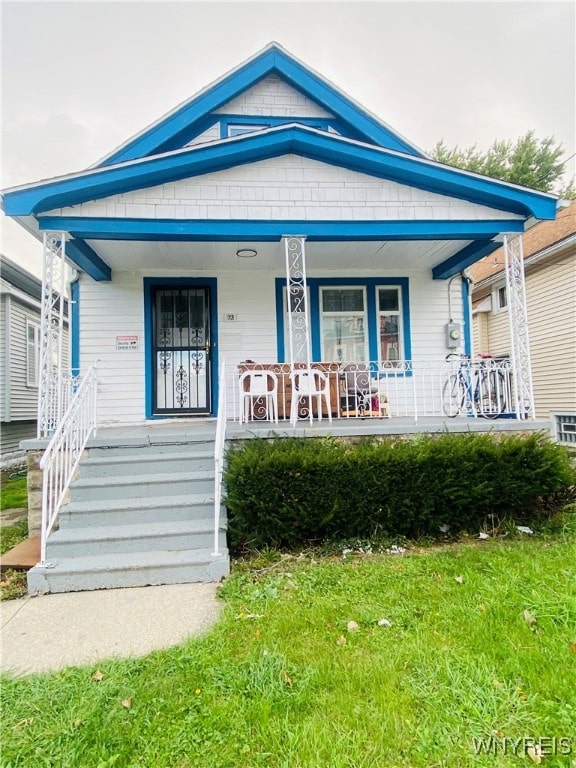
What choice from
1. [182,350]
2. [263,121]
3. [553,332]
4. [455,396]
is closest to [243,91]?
[263,121]

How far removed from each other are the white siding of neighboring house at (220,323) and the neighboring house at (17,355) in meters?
4.91

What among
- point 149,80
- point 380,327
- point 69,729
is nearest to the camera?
point 69,729

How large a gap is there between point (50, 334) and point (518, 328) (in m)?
6.20

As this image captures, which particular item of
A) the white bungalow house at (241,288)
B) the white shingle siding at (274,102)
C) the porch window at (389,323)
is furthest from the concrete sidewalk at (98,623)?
the white shingle siding at (274,102)

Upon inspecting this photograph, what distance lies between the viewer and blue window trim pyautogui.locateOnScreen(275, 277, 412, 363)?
7414 millimetres

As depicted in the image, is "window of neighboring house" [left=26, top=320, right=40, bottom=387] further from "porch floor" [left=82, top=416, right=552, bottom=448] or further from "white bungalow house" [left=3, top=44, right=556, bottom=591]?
"porch floor" [left=82, top=416, right=552, bottom=448]

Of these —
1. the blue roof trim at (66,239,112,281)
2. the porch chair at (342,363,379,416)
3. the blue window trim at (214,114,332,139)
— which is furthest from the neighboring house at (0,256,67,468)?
the porch chair at (342,363,379,416)

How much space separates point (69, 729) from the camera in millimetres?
1847

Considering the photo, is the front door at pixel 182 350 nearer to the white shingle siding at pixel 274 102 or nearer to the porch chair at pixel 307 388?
the porch chair at pixel 307 388

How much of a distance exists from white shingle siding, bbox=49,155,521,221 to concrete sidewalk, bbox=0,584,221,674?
4.40m

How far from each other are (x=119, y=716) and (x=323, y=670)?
996 millimetres

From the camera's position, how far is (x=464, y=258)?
6.87 metres

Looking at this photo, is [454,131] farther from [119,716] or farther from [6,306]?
[119,716]

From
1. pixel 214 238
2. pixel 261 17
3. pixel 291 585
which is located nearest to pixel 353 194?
pixel 214 238
